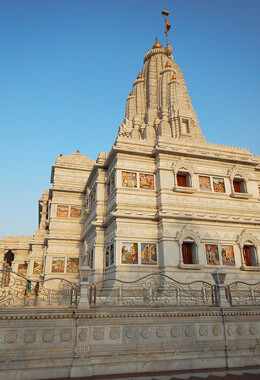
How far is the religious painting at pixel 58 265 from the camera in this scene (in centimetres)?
2433

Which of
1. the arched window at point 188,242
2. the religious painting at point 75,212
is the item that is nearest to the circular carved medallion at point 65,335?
the arched window at point 188,242

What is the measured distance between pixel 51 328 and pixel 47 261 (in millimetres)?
16969

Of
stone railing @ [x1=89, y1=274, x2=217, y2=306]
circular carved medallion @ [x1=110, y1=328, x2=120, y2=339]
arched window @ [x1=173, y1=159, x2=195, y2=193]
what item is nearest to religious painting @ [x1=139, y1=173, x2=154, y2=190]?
arched window @ [x1=173, y1=159, x2=195, y2=193]

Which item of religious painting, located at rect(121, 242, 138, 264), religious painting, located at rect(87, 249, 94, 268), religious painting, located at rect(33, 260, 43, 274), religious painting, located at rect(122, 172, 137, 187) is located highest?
religious painting, located at rect(122, 172, 137, 187)

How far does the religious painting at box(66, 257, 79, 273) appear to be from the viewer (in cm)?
2470

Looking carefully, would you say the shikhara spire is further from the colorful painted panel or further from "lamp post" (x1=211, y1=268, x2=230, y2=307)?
"lamp post" (x1=211, y1=268, x2=230, y2=307)

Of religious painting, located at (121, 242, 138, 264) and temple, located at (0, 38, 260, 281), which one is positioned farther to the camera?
temple, located at (0, 38, 260, 281)

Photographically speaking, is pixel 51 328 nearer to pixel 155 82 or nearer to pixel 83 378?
pixel 83 378

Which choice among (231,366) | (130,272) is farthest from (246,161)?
(231,366)

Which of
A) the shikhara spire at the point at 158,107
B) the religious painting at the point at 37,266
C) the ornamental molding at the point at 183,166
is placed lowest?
the religious painting at the point at 37,266

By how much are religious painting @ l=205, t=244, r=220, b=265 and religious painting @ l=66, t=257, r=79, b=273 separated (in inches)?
510

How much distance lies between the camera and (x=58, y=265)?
24.6 m

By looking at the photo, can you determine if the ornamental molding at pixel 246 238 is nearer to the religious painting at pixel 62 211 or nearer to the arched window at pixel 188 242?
the arched window at pixel 188 242

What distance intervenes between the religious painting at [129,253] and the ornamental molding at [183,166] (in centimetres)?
609
